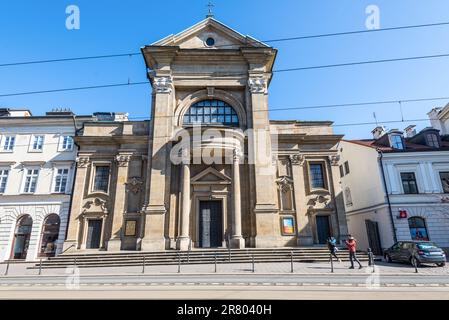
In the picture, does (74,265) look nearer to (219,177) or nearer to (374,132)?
(219,177)

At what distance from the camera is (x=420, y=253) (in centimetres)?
1523

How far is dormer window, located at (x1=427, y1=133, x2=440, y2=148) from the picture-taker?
79.1ft

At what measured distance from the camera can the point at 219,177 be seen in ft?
72.2

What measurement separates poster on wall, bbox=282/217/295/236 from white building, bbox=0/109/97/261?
18.3 m

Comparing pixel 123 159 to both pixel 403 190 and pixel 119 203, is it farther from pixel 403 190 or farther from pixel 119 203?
pixel 403 190

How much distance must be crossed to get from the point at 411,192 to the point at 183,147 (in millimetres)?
19266

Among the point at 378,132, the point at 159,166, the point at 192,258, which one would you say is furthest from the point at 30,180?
the point at 378,132

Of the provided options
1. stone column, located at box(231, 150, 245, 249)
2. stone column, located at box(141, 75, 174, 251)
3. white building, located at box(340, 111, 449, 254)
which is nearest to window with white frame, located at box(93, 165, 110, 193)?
stone column, located at box(141, 75, 174, 251)

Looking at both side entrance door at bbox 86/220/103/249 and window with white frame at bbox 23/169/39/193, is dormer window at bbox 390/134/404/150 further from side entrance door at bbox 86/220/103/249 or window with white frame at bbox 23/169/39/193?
window with white frame at bbox 23/169/39/193

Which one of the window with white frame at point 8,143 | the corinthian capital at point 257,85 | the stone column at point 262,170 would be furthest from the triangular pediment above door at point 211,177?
the window with white frame at point 8,143

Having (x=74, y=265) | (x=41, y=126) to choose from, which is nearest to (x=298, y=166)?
(x=74, y=265)

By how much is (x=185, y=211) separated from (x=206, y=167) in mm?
4227

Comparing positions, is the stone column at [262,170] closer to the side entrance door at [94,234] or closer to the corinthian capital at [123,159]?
the corinthian capital at [123,159]
